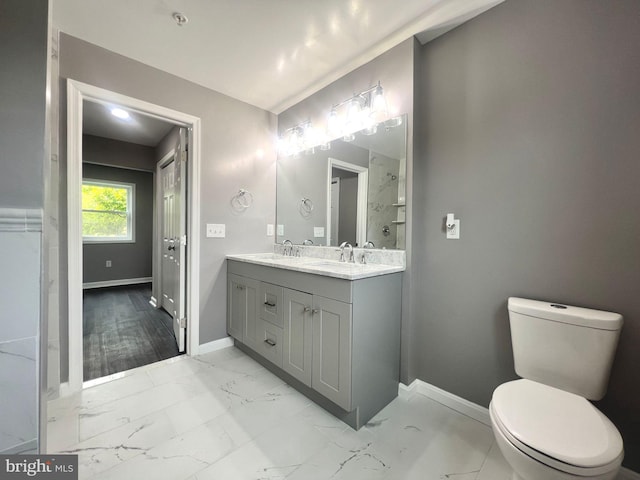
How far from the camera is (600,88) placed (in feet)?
3.88

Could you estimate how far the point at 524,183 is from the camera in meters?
1.38

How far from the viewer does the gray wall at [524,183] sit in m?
1.14

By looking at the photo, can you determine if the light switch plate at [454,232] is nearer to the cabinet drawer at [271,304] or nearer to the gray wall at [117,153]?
the cabinet drawer at [271,304]

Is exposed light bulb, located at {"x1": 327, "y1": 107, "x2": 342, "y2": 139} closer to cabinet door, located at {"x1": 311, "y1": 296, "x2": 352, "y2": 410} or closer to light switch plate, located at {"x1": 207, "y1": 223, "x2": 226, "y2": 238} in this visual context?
light switch plate, located at {"x1": 207, "y1": 223, "x2": 226, "y2": 238}

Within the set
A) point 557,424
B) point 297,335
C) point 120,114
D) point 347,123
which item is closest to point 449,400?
point 557,424

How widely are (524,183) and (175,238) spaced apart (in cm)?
314

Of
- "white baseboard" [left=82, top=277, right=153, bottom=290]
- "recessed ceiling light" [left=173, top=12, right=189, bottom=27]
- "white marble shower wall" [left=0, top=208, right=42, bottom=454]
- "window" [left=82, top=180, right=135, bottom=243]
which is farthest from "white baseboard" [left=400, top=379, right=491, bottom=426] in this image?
"window" [left=82, top=180, right=135, bottom=243]

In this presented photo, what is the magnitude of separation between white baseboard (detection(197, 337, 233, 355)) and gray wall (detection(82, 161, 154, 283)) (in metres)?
3.78

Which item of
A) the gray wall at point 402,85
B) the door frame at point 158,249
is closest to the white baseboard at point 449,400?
the gray wall at point 402,85

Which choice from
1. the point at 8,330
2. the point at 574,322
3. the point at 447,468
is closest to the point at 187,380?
the point at 8,330

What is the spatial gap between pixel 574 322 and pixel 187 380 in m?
Result: 2.33

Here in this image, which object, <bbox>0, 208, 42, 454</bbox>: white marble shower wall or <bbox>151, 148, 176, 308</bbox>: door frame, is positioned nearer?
<bbox>0, 208, 42, 454</bbox>: white marble shower wall

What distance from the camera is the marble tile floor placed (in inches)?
46.9

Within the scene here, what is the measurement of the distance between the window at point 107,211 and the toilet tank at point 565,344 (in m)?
6.21
